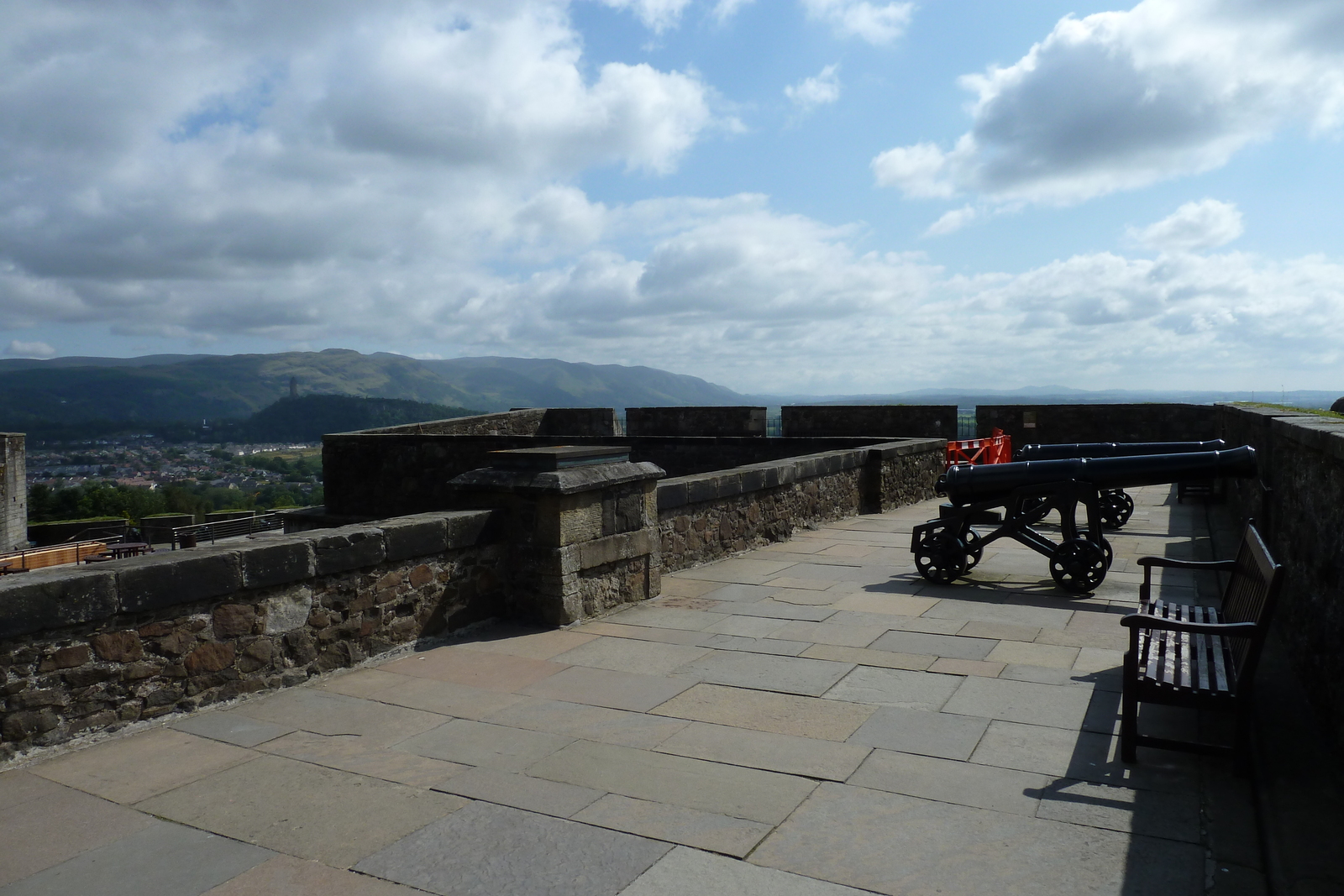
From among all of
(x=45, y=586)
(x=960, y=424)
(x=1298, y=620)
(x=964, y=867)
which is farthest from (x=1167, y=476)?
(x=960, y=424)

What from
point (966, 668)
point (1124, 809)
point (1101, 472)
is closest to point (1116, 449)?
point (1101, 472)

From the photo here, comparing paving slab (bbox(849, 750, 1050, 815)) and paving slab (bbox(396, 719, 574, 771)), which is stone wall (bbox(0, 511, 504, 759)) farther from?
paving slab (bbox(849, 750, 1050, 815))

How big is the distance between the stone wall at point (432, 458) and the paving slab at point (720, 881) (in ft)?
40.4

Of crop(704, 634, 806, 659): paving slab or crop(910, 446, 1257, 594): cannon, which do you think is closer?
crop(704, 634, 806, 659): paving slab

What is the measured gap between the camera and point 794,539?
913 centimetres

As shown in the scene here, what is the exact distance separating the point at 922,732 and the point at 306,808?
2.32m

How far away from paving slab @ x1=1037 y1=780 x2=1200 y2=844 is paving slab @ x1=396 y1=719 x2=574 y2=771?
1.80 metres

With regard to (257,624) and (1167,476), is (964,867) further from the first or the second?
(1167,476)

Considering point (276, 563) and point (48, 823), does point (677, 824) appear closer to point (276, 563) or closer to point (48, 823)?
point (48, 823)

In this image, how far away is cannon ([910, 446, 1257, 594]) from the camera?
605 centimetres

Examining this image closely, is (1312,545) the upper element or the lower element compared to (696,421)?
lower

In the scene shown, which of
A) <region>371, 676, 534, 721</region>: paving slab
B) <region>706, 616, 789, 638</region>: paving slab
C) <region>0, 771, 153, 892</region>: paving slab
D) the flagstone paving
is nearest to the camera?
the flagstone paving

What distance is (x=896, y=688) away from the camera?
432 cm

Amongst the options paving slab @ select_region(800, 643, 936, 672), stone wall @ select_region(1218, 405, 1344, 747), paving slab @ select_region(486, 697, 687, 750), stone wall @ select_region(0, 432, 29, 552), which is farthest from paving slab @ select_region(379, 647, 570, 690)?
stone wall @ select_region(0, 432, 29, 552)
